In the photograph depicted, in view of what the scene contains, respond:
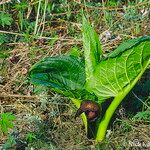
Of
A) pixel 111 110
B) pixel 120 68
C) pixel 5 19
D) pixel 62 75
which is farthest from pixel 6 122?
pixel 5 19

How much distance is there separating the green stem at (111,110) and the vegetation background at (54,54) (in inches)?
2.1

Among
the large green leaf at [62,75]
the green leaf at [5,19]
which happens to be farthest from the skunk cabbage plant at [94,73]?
the green leaf at [5,19]

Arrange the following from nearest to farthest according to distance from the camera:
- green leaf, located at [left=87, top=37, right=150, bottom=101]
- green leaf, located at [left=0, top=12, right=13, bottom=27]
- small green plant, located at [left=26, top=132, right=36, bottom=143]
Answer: green leaf, located at [left=87, top=37, right=150, bottom=101]
small green plant, located at [left=26, top=132, right=36, bottom=143]
green leaf, located at [left=0, top=12, right=13, bottom=27]

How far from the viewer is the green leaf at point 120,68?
76.5 inches

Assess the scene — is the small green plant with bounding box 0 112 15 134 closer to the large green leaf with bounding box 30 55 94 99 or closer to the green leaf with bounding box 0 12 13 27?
the large green leaf with bounding box 30 55 94 99

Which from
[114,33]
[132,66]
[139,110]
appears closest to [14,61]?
[114,33]

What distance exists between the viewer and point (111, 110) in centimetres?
214

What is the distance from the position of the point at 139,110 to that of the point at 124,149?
14.5 inches

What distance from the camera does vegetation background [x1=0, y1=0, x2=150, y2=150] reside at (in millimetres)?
2346

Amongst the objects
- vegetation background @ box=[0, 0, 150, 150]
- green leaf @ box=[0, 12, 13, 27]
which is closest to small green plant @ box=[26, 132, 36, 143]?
vegetation background @ box=[0, 0, 150, 150]

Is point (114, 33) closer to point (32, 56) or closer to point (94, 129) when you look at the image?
point (32, 56)

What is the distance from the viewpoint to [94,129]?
2.25 metres

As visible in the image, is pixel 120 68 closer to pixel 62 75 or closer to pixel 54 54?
pixel 62 75

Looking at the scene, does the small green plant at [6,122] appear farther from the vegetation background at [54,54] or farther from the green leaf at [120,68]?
the green leaf at [120,68]
